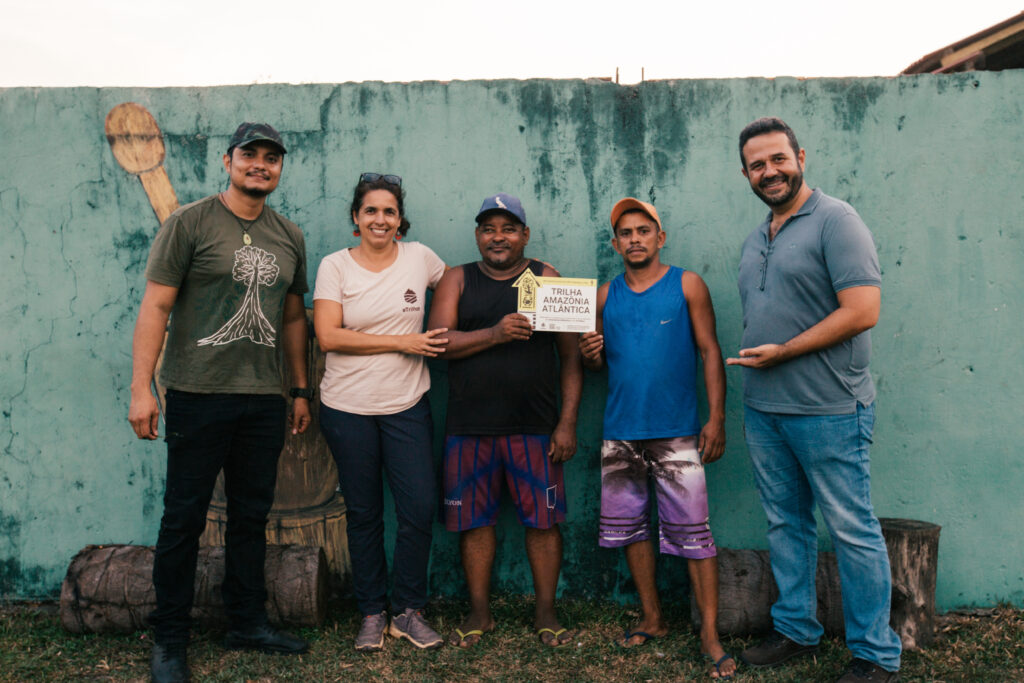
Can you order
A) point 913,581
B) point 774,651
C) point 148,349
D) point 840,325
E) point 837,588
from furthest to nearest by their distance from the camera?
1. point 837,588
2. point 913,581
3. point 774,651
4. point 148,349
5. point 840,325

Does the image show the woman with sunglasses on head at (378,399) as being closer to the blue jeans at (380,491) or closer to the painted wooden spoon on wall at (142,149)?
the blue jeans at (380,491)

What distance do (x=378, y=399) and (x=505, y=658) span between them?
1.41 m

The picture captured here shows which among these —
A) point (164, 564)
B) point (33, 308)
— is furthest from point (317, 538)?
point (33, 308)

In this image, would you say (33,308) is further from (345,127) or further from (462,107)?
(462,107)

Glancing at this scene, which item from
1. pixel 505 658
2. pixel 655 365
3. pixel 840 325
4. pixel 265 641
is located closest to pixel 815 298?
pixel 840 325

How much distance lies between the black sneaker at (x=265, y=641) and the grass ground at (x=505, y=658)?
0.14 ft

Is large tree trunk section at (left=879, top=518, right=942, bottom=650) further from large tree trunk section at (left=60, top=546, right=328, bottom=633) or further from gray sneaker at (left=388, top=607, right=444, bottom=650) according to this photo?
large tree trunk section at (left=60, top=546, right=328, bottom=633)

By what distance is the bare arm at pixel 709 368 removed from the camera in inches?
132

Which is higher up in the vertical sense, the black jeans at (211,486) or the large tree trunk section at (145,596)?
the black jeans at (211,486)

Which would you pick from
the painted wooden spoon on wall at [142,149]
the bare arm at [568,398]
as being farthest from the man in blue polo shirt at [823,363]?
the painted wooden spoon on wall at [142,149]

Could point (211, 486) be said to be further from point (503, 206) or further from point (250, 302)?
point (503, 206)

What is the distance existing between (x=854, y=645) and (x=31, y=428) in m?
4.54

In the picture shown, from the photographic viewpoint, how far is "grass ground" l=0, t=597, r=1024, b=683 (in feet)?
10.3

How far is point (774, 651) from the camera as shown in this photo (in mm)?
3160
